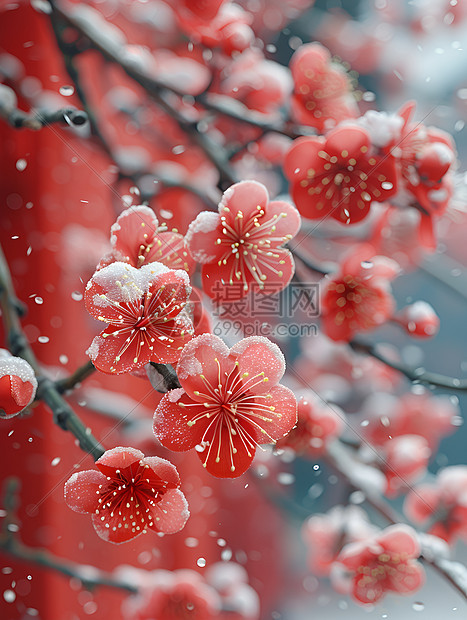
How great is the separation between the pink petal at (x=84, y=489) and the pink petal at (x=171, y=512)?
23mm

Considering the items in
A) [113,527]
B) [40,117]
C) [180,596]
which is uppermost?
[40,117]

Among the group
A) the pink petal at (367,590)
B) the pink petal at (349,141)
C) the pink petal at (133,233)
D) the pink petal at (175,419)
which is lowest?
the pink petal at (367,590)

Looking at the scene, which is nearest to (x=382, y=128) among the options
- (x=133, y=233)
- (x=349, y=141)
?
(x=349, y=141)

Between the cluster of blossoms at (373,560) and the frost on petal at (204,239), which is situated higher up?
the frost on petal at (204,239)

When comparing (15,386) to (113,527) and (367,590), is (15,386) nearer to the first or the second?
(113,527)

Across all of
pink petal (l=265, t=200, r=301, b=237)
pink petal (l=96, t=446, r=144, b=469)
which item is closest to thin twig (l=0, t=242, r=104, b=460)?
pink petal (l=96, t=446, r=144, b=469)

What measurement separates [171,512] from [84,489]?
0.03 metres

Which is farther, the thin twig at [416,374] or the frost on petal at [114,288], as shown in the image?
the thin twig at [416,374]

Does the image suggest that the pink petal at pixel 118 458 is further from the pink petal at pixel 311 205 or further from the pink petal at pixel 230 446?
the pink petal at pixel 311 205

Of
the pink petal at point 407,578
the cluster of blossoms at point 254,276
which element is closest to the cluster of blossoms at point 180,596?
the cluster of blossoms at point 254,276

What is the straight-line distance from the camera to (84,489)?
0.21m

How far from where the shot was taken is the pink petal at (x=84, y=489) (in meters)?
0.21

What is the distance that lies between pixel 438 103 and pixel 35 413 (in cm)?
29

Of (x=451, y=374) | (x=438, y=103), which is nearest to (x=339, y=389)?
(x=451, y=374)
